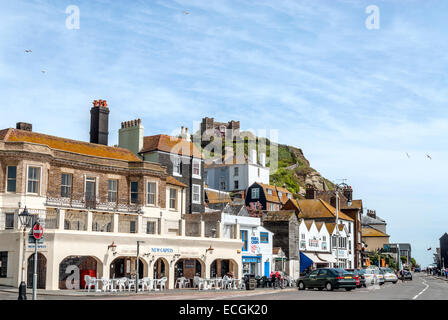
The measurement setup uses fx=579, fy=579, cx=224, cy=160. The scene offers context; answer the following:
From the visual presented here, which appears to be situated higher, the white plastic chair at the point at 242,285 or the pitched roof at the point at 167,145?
the pitched roof at the point at 167,145

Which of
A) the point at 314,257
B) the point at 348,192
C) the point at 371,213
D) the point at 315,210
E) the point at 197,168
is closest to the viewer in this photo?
the point at 197,168

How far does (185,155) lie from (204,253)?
50.9ft

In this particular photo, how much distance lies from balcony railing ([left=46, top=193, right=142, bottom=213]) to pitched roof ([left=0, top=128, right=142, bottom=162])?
3.92 meters

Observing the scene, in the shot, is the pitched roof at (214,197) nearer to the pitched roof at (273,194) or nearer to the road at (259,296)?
the pitched roof at (273,194)

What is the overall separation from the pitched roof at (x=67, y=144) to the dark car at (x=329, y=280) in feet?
59.6

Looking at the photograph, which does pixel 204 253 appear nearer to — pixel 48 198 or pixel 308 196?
pixel 48 198

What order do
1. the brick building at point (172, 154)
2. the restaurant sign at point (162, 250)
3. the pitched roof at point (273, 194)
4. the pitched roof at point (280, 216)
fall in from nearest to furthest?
the restaurant sign at point (162, 250)
the brick building at point (172, 154)
the pitched roof at point (280, 216)
the pitched roof at point (273, 194)

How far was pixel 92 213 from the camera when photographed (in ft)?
132

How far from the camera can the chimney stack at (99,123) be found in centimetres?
4947

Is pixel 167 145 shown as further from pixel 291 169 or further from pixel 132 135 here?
pixel 291 169

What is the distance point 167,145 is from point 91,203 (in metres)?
12.8

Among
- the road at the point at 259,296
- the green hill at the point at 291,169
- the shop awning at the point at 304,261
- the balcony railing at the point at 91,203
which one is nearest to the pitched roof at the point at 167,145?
the balcony railing at the point at 91,203

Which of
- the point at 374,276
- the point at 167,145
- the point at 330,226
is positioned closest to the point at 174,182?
the point at 167,145

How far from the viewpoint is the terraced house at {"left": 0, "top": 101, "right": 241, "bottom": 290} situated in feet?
115
